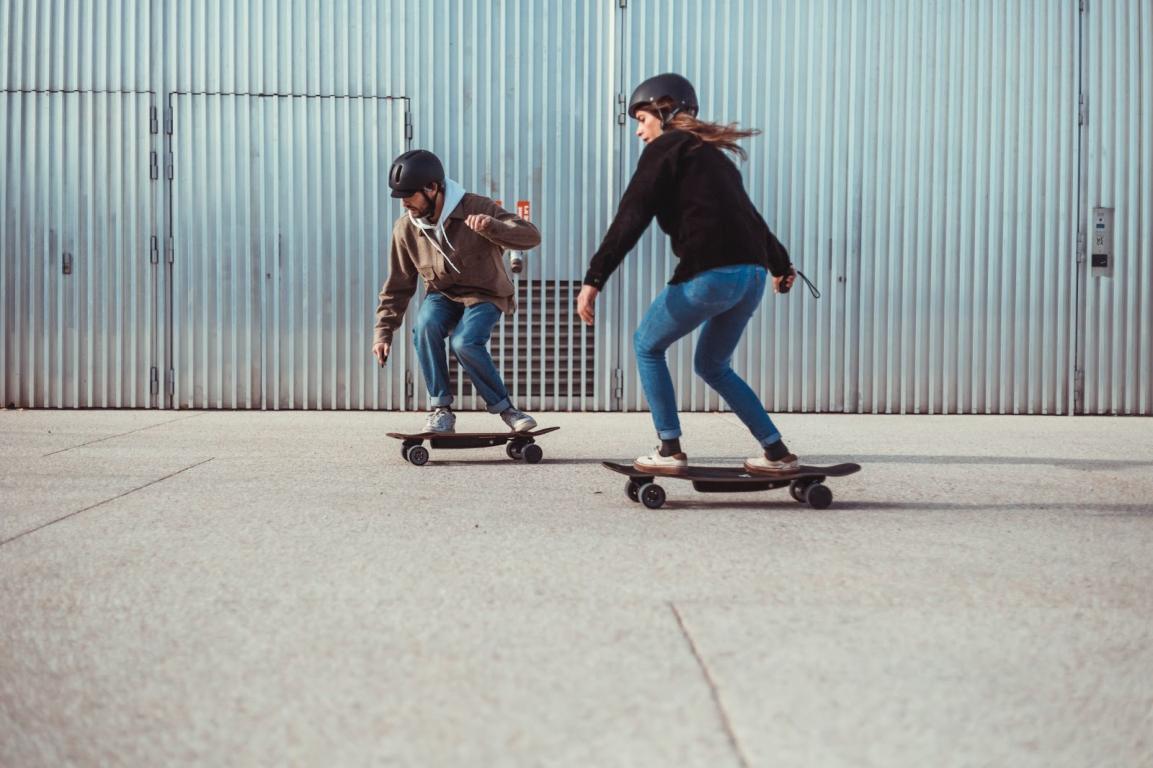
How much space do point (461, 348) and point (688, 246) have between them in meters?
2.33

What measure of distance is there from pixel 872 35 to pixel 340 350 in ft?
18.7

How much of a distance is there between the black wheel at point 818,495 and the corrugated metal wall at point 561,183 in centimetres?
580

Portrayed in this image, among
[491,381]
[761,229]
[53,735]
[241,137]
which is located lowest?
[53,735]

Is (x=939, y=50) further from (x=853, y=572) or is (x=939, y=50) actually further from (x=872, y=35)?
(x=853, y=572)

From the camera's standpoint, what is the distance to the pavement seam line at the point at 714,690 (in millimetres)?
2214

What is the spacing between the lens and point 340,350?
10.9 m

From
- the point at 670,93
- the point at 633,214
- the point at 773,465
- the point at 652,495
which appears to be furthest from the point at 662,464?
the point at 670,93

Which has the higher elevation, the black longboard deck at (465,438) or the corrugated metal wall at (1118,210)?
the corrugated metal wall at (1118,210)

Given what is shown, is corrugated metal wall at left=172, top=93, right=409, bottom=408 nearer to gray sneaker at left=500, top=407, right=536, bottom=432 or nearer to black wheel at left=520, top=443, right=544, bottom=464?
gray sneaker at left=500, top=407, right=536, bottom=432

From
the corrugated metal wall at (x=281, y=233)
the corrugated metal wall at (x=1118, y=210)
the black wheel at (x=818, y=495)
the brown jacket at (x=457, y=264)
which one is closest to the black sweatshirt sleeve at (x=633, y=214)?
the black wheel at (x=818, y=495)

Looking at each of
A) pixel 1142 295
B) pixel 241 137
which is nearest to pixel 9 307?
pixel 241 137

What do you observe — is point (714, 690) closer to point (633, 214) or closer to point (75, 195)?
point (633, 214)

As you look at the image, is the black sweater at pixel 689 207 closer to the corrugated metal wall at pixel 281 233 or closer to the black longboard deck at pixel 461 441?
the black longboard deck at pixel 461 441

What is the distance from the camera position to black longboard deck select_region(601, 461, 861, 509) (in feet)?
17.2
